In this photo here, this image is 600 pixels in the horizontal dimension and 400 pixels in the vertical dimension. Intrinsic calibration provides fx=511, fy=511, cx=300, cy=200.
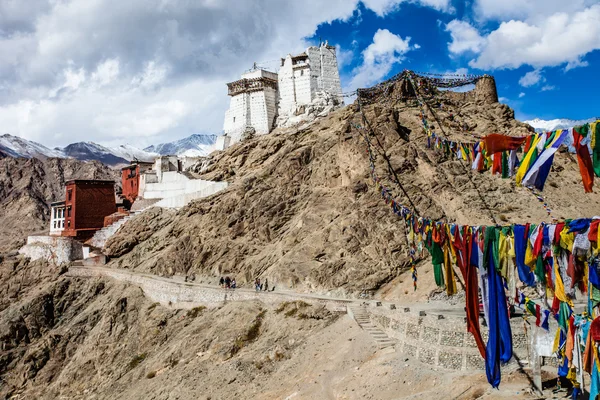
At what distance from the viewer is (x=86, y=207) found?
55.1 meters

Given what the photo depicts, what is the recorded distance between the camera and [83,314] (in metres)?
42.9

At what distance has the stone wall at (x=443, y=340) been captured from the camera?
18.8 metres

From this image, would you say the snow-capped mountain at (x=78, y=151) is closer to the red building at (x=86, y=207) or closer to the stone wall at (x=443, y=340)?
the red building at (x=86, y=207)

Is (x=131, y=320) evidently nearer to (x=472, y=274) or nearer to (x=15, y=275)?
(x=15, y=275)

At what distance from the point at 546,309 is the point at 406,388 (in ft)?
19.7

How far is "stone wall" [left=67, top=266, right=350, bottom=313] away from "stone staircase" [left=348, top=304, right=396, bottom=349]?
3.92 ft

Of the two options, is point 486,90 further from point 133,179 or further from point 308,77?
point 133,179

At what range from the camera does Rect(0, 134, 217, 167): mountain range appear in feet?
387

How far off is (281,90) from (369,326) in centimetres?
4363

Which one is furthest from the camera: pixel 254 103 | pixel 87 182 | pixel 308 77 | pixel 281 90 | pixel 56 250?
pixel 281 90

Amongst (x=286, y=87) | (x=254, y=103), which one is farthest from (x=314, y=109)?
(x=254, y=103)

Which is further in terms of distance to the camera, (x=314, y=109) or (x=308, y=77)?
(x=308, y=77)

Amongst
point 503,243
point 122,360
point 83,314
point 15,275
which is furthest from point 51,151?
point 503,243

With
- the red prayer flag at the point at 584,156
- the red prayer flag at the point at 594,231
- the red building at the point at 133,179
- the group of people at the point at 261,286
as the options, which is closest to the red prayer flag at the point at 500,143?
the red prayer flag at the point at 584,156
